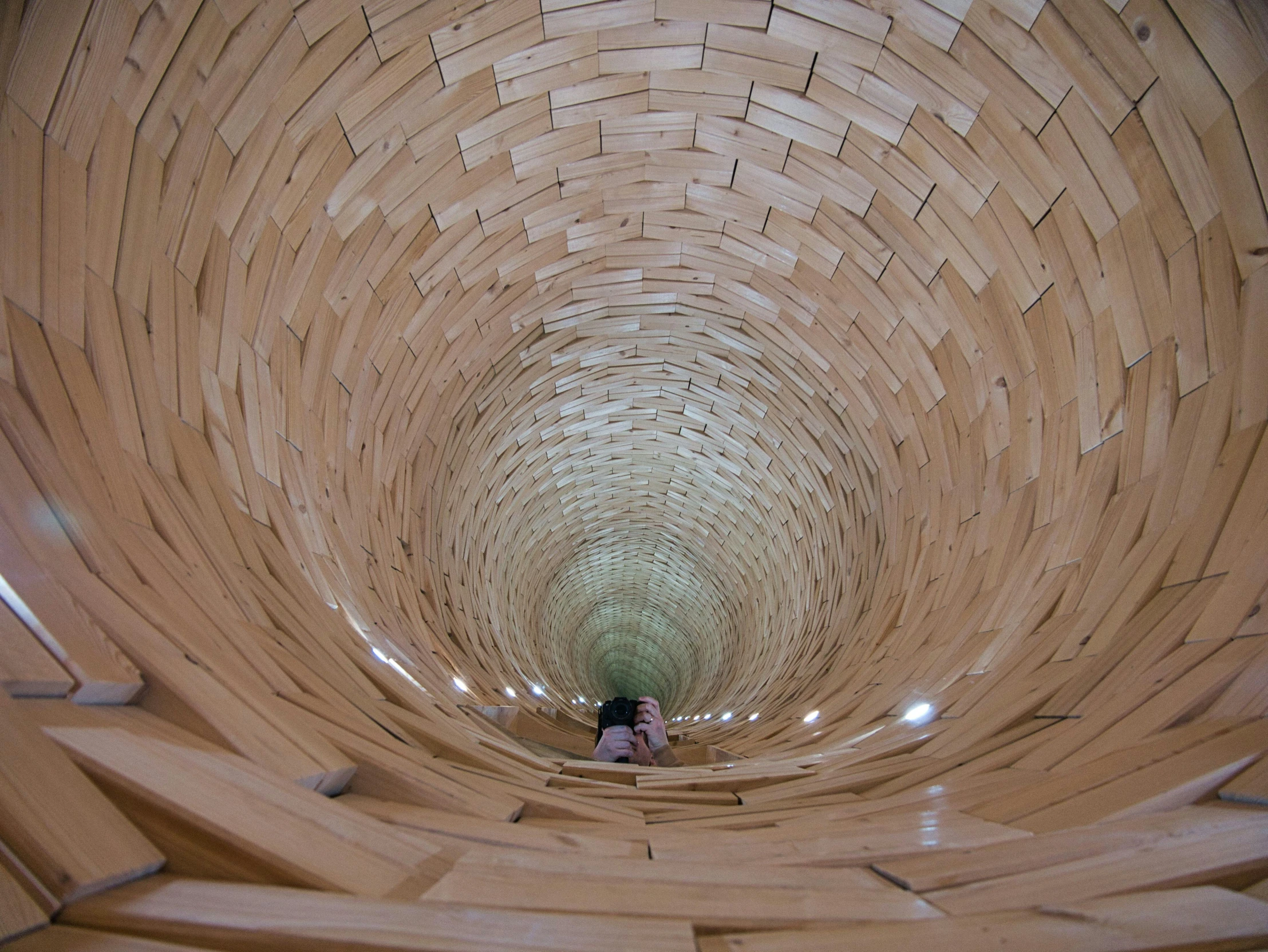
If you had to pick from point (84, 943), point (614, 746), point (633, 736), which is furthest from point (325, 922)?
point (633, 736)

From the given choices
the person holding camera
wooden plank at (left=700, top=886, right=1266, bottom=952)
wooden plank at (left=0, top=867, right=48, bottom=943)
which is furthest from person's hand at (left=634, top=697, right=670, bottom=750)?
wooden plank at (left=0, top=867, right=48, bottom=943)

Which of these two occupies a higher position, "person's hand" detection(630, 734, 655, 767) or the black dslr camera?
the black dslr camera

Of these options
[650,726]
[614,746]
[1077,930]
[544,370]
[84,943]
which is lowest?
[84,943]

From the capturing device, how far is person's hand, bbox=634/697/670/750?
158cm

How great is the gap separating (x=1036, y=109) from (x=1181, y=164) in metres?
0.23

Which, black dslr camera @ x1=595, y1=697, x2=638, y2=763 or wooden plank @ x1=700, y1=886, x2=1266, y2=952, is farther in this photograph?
black dslr camera @ x1=595, y1=697, x2=638, y2=763

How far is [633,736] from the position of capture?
1.48 metres

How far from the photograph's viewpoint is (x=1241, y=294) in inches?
30.6

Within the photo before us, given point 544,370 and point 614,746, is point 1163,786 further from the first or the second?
point 544,370

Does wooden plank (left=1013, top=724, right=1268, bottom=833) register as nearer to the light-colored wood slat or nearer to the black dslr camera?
the light-colored wood slat

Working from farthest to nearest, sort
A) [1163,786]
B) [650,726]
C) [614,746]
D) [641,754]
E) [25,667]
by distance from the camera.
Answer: [650,726] < [641,754] < [614,746] < [1163,786] < [25,667]

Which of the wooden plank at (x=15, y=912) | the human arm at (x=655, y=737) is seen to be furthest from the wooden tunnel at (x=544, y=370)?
the human arm at (x=655, y=737)

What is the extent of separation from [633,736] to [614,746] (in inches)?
4.5

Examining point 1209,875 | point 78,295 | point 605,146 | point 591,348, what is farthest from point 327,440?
point 1209,875
